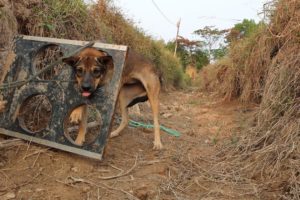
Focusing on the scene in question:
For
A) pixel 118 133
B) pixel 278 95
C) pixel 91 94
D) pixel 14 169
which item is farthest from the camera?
pixel 118 133

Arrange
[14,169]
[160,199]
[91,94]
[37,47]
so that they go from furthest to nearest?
[37,47], [91,94], [14,169], [160,199]

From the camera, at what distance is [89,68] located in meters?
3.51

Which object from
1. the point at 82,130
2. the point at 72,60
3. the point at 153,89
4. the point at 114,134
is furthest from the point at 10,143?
the point at 153,89

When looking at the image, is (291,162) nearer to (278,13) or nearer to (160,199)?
(160,199)

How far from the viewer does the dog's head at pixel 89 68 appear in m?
3.45

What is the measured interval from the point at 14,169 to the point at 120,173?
36.3 inches

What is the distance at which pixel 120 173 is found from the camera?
346cm

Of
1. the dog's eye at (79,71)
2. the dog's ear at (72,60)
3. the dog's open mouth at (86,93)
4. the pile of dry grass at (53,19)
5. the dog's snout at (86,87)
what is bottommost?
the dog's open mouth at (86,93)

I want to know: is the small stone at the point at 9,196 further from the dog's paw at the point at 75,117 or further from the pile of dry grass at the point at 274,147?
the pile of dry grass at the point at 274,147

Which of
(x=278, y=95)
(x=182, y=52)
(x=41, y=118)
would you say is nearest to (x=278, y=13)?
(x=278, y=95)

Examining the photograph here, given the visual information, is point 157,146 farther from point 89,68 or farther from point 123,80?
point 89,68

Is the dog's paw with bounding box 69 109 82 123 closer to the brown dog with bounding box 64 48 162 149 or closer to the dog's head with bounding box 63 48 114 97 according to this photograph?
the brown dog with bounding box 64 48 162 149

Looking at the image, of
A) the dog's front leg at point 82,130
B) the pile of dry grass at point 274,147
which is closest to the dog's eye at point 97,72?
the dog's front leg at point 82,130

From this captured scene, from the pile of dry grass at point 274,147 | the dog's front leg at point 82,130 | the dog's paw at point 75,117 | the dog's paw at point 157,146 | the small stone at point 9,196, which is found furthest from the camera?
the dog's paw at point 157,146
